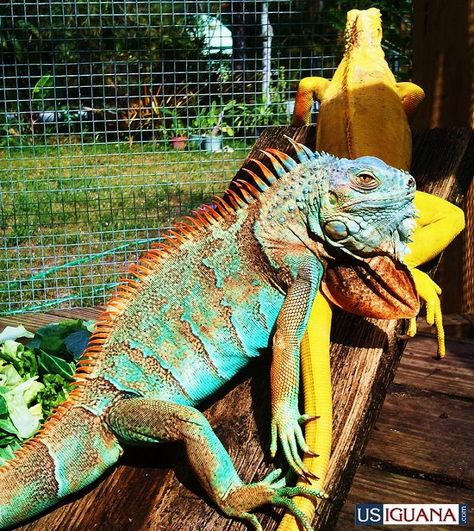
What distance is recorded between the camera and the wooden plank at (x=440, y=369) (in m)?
3.48

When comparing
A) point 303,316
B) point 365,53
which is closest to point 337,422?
point 303,316

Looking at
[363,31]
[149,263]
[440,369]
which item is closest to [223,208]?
[149,263]

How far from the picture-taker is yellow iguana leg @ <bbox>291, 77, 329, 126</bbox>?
322cm

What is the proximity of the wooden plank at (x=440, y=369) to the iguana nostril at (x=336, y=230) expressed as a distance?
1.82m

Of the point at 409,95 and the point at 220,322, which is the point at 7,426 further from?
the point at 409,95

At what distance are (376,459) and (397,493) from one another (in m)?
0.23

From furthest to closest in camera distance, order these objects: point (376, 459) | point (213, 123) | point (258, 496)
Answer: point (213, 123) < point (376, 459) < point (258, 496)

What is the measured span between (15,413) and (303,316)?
0.94 m

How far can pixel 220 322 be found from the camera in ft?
6.07

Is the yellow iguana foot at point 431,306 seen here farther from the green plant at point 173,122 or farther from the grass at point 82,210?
the green plant at point 173,122

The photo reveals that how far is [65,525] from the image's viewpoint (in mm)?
1780

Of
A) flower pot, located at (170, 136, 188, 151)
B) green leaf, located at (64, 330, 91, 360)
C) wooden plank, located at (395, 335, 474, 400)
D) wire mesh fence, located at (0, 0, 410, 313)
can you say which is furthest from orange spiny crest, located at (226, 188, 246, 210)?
flower pot, located at (170, 136, 188, 151)

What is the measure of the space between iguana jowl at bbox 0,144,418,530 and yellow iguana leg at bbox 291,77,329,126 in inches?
52.1

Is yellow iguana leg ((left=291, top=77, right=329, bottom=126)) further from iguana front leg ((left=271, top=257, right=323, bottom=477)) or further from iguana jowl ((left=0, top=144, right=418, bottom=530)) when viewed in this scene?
iguana front leg ((left=271, top=257, right=323, bottom=477))
